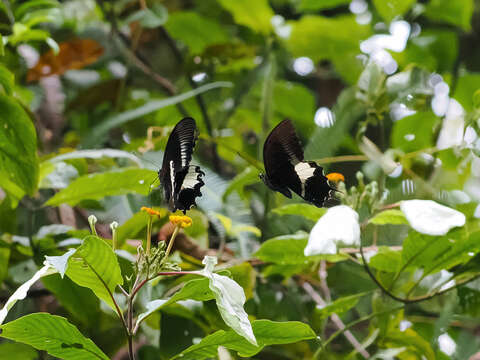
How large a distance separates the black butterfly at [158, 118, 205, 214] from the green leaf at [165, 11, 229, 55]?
1.12 meters

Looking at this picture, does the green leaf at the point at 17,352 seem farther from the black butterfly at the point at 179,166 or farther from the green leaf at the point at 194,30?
the green leaf at the point at 194,30

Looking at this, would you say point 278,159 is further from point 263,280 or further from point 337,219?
point 263,280

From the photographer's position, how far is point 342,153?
1.64 m

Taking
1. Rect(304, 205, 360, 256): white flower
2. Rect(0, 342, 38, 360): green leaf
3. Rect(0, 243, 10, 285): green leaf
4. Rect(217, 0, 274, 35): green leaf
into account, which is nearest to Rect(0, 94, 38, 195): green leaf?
Rect(0, 243, 10, 285): green leaf

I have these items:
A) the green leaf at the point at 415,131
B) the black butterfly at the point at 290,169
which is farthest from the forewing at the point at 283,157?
the green leaf at the point at 415,131

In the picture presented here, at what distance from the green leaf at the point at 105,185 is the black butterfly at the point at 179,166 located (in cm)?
19

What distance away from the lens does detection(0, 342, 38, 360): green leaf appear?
94cm

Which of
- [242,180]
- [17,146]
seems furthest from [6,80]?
[242,180]

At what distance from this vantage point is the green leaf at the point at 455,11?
1.77 m

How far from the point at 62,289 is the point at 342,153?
0.91m

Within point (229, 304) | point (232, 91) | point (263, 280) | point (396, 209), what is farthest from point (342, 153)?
point (229, 304)

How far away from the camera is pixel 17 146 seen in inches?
36.7

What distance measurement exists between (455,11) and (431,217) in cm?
123

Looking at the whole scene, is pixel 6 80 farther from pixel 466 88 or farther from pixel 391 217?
pixel 466 88
